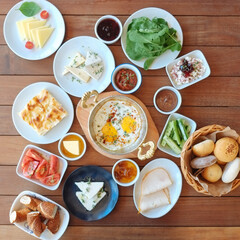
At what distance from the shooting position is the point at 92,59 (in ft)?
5.16

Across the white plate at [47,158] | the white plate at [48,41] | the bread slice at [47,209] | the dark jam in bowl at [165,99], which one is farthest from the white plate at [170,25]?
the bread slice at [47,209]

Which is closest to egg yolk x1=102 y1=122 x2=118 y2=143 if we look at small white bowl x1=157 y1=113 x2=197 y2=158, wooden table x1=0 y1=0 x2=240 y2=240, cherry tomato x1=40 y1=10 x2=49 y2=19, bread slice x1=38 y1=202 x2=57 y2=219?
wooden table x1=0 y1=0 x2=240 y2=240

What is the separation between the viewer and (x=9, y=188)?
64.4 inches

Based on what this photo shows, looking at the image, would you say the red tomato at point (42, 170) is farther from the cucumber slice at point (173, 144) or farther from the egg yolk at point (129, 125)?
the cucumber slice at point (173, 144)

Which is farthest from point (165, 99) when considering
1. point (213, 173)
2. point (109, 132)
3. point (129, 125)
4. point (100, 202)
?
point (100, 202)

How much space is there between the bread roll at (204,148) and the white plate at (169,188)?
242 mm

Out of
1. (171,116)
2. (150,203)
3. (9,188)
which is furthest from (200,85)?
(9,188)

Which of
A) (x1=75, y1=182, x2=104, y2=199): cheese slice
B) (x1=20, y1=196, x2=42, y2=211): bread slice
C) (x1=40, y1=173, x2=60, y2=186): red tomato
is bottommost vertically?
(x1=20, y1=196, x2=42, y2=211): bread slice

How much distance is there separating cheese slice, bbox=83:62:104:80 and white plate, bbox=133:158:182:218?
1.92 ft

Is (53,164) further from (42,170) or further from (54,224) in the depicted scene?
(54,224)

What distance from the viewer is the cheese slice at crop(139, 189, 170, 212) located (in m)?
1.59

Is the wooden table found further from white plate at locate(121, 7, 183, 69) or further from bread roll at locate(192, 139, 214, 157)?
bread roll at locate(192, 139, 214, 157)

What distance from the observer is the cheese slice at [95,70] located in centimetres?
158

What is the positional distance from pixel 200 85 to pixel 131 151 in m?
0.56
